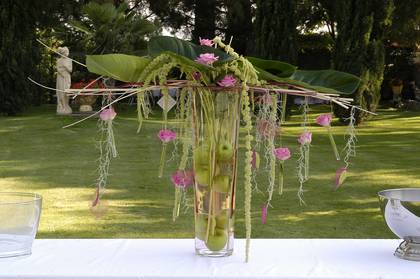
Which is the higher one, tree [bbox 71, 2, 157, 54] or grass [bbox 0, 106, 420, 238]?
tree [bbox 71, 2, 157, 54]

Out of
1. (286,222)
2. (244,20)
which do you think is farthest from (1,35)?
(286,222)

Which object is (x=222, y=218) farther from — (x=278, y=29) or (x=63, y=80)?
(x=63, y=80)

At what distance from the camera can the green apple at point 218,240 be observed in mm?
1611

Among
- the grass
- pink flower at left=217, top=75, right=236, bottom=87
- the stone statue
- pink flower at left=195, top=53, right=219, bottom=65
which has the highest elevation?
pink flower at left=195, top=53, right=219, bottom=65

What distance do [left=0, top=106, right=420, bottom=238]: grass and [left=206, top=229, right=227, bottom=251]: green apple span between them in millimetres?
2823

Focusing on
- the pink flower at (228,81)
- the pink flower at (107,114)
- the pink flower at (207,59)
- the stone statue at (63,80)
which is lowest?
the stone statue at (63,80)

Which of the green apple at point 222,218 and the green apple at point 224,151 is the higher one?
the green apple at point 224,151

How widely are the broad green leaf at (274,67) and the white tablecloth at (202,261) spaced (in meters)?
0.47

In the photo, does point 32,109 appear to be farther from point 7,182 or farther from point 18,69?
point 7,182

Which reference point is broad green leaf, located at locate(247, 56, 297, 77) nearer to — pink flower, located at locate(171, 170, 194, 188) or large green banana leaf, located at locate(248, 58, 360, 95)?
large green banana leaf, located at locate(248, 58, 360, 95)

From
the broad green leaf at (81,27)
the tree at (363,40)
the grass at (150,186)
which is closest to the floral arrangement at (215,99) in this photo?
the grass at (150,186)

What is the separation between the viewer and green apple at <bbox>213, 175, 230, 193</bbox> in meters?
1.58

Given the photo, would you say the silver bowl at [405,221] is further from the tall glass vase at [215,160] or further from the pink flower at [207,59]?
the pink flower at [207,59]

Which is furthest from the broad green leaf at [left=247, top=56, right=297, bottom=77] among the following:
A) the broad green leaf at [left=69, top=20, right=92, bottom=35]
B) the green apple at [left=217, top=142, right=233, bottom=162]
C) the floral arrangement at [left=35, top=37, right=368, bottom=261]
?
the broad green leaf at [left=69, top=20, right=92, bottom=35]
